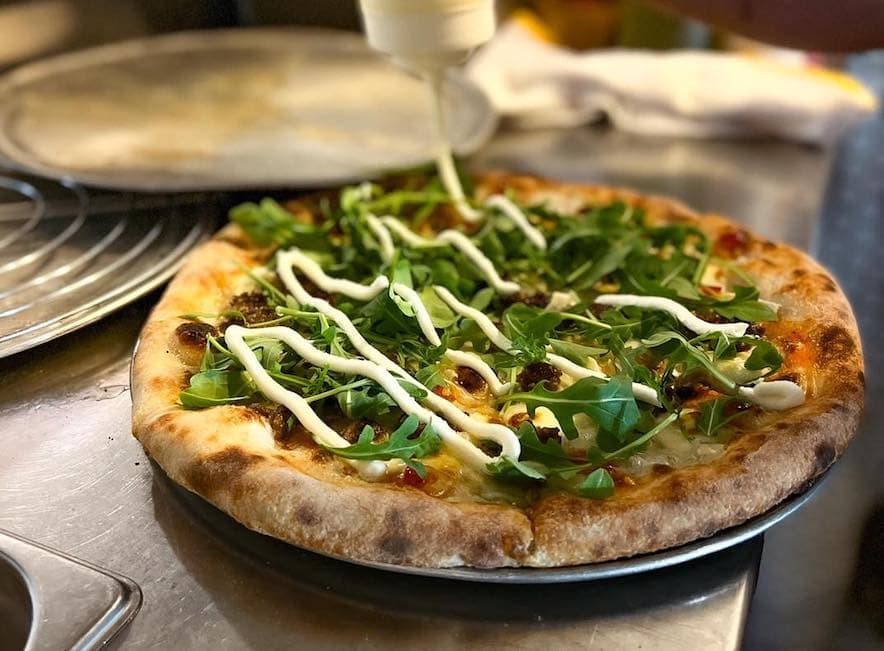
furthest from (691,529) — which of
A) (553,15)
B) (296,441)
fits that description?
(553,15)

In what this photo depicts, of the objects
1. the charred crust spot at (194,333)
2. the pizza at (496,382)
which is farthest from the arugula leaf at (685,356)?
the charred crust spot at (194,333)

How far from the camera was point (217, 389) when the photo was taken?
1.16 meters

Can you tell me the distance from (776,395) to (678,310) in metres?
0.21

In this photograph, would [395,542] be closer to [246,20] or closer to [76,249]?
[76,249]

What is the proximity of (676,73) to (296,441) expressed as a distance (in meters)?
1.63

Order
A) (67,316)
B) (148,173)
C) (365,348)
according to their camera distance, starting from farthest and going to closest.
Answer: (148,173)
(67,316)
(365,348)

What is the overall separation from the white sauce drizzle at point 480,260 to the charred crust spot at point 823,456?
0.55 metres

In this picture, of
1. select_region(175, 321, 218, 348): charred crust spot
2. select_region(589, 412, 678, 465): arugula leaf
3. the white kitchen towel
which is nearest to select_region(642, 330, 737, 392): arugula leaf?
select_region(589, 412, 678, 465): arugula leaf

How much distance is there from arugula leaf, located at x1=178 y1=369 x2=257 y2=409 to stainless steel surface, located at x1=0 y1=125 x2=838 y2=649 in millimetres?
109

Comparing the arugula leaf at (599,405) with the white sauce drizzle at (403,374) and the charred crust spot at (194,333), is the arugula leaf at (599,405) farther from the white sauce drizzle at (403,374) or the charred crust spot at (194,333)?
the charred crust spot at (194,333)

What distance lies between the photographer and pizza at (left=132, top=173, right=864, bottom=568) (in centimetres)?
97

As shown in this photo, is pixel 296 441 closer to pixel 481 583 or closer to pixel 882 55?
pixel 481 583

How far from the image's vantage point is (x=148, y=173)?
167 centimetres

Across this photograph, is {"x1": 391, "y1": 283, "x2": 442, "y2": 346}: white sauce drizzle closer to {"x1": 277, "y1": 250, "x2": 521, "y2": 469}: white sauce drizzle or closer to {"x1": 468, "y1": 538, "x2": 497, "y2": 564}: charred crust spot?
{"x1": 277, "y1": 250, "x2": 521, "y2": 469}: white sauce drizzle
